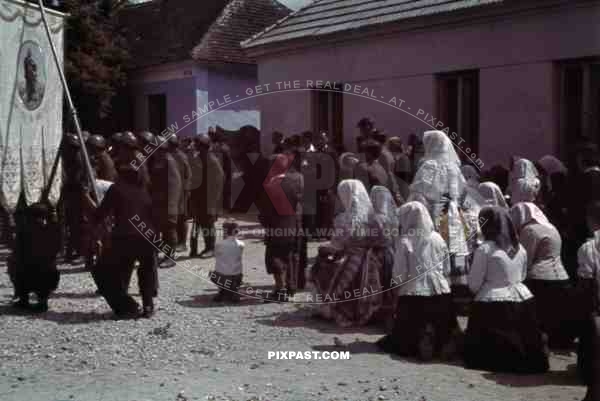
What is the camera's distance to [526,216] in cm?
677

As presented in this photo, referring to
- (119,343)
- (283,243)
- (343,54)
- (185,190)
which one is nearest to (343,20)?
(343,54)

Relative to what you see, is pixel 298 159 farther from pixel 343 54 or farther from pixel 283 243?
pixel 343 54

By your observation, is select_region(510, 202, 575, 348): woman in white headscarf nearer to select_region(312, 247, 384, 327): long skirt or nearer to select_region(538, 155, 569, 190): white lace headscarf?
select_region(312, 247, 384, 327): long skirt

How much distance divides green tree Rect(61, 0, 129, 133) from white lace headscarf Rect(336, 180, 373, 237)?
1607 cm

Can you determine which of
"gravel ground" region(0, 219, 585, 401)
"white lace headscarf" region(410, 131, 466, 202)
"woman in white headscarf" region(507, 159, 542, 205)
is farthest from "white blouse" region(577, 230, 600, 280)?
"white lace headscarf" region(410, 131, 466, 202)

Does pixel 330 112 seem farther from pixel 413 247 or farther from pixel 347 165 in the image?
pixel 413 247

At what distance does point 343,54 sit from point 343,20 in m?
0.67

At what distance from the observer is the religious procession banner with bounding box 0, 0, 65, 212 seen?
10.4 meters

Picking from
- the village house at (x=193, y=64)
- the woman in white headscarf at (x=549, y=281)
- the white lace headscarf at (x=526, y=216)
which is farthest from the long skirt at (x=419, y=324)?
the village house at (x=193, y=64)

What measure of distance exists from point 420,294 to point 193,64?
14993 mm

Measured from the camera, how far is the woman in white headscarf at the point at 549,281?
656cm

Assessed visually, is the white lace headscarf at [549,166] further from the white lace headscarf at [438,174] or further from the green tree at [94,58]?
the green tree at [94,58]

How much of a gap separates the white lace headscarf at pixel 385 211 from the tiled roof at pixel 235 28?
12840 millimetres

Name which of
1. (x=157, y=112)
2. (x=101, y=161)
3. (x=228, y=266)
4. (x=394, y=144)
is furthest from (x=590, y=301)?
(x=157, y=112)
